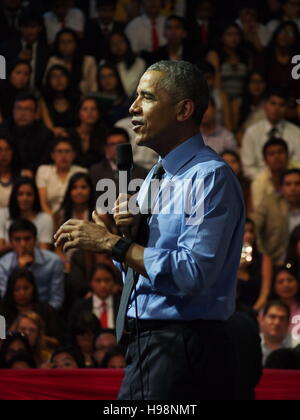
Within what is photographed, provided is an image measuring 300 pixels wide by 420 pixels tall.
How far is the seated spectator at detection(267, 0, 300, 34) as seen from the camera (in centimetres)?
857

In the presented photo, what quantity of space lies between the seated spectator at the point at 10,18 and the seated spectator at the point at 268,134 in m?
2.08

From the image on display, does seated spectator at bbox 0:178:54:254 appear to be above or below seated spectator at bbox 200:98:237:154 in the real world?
below

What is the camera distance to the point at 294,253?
644 cm

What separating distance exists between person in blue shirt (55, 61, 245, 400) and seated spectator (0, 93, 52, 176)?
4481 mm

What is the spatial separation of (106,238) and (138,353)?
1.10 feet

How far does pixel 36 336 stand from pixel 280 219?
2.04 m

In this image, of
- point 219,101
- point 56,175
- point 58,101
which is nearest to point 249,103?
point 219,101

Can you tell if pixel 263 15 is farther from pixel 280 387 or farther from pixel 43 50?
pixel 280 387

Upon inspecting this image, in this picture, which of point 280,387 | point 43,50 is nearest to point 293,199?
point 43,50

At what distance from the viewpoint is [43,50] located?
319 inches

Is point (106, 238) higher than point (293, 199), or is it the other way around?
point (106, 238)

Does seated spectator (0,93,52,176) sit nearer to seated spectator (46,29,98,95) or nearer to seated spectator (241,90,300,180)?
seated spectator (46,29,98,95)

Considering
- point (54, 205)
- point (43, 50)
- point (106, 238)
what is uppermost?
point (43, 50)

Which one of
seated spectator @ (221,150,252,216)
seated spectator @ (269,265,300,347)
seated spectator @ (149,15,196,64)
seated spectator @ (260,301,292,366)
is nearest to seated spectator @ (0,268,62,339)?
seated spectator @ (260,301,292,366)
